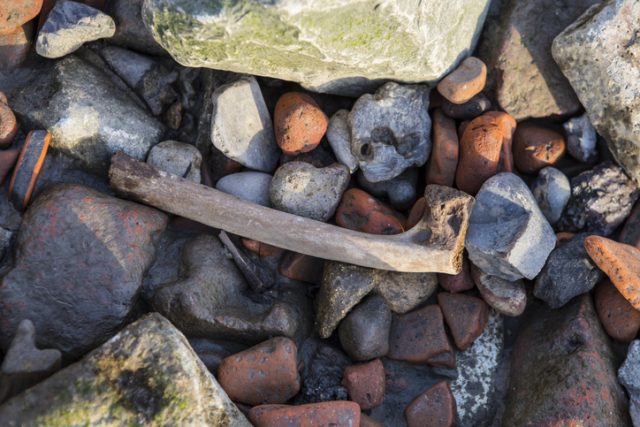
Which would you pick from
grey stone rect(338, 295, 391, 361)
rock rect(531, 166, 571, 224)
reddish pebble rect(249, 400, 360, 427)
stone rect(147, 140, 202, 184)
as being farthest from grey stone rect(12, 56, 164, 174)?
rock rect(531, 166, 571, 224)

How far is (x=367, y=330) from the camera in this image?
3.23 m

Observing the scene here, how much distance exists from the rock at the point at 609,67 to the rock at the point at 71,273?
8.22ft

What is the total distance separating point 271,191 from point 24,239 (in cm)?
126

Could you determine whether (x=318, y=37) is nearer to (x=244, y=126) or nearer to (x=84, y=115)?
(x=244, y=126)

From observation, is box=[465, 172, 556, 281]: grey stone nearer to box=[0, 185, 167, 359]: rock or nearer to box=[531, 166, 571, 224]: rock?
box=[531, 166, 571, 224]: rock

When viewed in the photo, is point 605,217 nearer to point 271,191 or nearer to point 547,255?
point 547,255

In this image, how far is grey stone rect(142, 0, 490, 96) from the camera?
2689 mm

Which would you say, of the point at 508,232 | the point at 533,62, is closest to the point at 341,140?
the point at 508,232

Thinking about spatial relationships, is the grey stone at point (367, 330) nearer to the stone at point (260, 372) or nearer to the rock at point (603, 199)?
the stone at point (260, 372)

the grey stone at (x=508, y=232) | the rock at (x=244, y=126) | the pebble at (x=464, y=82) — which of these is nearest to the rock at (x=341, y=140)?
the rock at (x=244, y=126)

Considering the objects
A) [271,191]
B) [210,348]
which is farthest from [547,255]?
[210,348]

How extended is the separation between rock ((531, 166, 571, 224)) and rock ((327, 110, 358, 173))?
1.02 m

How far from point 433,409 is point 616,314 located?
3.53ft

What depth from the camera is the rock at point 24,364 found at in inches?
99.5
